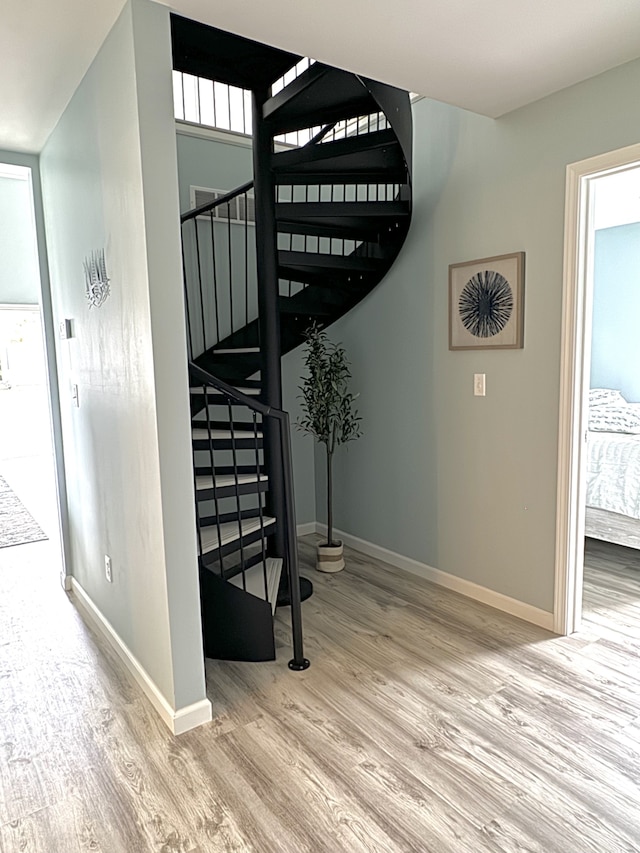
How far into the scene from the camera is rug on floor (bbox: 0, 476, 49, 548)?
470cm

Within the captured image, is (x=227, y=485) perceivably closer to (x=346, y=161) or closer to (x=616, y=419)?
(x=346, y=161)

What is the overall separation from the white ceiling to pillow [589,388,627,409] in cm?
319

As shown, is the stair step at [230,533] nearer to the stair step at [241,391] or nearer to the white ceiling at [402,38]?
the stair step at [241,391]

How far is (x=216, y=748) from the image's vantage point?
208 cm

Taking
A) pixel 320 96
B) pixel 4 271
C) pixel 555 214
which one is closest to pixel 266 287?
pixel 320 96

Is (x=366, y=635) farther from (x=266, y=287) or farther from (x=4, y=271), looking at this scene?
(x=4, y=271)

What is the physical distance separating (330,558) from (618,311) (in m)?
3.89

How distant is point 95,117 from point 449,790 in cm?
284

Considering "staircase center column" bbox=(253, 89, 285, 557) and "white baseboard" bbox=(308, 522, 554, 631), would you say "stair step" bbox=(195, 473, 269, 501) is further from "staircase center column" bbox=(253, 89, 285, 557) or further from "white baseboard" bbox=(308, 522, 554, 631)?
"white baseboard" bbox=(308, 522, 554, 631)

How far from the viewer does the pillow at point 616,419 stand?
4586mm

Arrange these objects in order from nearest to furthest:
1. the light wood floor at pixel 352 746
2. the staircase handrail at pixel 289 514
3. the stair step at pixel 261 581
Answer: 1. the light wood floor at pixel 352 746
2. the staircase handrail at pixel 289 514
3. the stair step at pixel 261 581

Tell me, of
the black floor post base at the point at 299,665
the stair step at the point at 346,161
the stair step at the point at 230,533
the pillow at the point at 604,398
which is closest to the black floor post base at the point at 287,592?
the stair step at the point at 230,533

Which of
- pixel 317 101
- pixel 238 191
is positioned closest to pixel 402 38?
pixel 317 101

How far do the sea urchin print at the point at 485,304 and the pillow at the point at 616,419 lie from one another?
6.84ft
